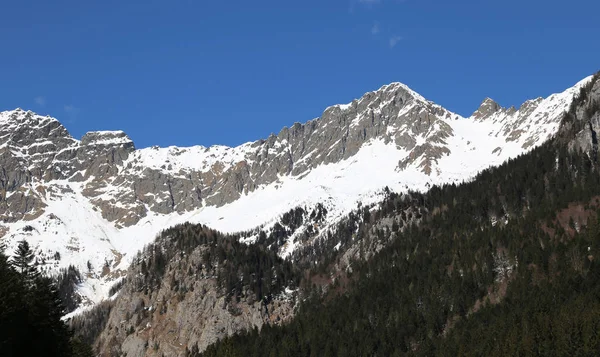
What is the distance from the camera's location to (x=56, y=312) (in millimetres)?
87312

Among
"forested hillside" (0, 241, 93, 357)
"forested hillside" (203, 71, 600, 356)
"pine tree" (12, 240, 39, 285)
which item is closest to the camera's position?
"forested hillside" (0, 241, 93, 357)

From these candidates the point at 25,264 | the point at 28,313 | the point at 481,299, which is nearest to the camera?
the point at 28,313

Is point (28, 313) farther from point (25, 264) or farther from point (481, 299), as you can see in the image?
point (481, 299)

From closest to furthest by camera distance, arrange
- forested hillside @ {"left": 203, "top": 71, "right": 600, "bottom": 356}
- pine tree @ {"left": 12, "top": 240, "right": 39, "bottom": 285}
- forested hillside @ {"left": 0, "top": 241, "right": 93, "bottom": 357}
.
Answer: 1. forested hillside @ {"left": 0, "top": 241, "right": 93, "bottom": 357}
2. pine tree @ {"left": 12, "top": 240, "right": 39, "bottom": 285}
3. forested hillside @ {"left": 203, "top": 71, "right": 600, "bottom": 356}

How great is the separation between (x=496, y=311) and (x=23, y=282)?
101575mm

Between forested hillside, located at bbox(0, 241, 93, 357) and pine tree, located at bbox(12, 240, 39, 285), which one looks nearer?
forested hillside, located at bbox(0, 241, 93, 357)

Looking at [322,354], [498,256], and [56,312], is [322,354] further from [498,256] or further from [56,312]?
[56,312]

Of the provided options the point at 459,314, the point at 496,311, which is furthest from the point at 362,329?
the point at 496,311

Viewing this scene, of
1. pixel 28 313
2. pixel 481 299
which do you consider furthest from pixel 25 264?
pixel 481 299

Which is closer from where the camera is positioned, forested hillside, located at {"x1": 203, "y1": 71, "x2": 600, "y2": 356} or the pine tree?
the pine tree

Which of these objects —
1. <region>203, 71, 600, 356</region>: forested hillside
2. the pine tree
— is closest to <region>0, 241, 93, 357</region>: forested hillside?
the pine tree

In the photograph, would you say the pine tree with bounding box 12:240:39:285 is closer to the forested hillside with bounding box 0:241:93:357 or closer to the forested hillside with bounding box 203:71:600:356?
the forested hillside with bounding box 0:241:93:357

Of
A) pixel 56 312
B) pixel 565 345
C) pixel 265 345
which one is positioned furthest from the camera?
pixel 265 345

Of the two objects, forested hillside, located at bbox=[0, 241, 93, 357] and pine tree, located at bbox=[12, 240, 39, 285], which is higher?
pine tree, located at bbox=[12, 240, 39, 285]
